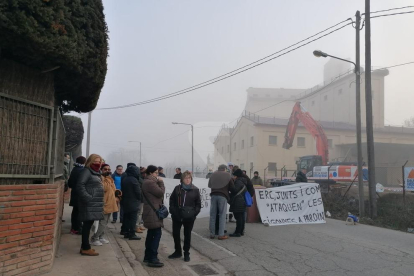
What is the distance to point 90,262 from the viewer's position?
620cm

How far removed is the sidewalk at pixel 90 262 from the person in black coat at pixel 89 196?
0.26 m

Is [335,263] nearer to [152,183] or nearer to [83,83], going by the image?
[152,183]

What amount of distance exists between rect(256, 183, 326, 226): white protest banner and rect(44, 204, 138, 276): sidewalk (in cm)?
502

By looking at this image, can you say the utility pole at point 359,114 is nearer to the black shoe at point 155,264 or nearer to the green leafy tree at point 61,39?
the black shoe at point 155,264

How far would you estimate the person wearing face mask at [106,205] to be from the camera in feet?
24.6

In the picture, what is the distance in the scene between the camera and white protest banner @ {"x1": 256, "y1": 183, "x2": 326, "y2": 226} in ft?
37.1

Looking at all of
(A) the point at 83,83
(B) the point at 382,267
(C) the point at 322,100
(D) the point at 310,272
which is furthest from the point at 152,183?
(C) the point at 322,100

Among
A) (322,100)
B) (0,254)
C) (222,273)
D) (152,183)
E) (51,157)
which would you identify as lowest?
(222,273)

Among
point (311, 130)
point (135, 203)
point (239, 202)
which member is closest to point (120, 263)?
→ point (135, 203)

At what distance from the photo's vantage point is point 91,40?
5.72 metres

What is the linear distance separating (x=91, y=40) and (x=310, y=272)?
16.4 feet

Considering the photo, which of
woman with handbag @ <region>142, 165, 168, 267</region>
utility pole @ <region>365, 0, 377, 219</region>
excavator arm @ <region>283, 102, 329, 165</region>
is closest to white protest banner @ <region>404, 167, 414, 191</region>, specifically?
utility pole @ <region>365, 0, 377, 219</region>

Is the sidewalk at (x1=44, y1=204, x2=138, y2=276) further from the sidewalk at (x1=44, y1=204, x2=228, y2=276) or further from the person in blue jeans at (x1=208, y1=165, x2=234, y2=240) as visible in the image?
the person in blue jeans at (x1=208, y1=165, x2=234, y2=240)

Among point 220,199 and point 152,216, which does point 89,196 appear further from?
point 220,199
